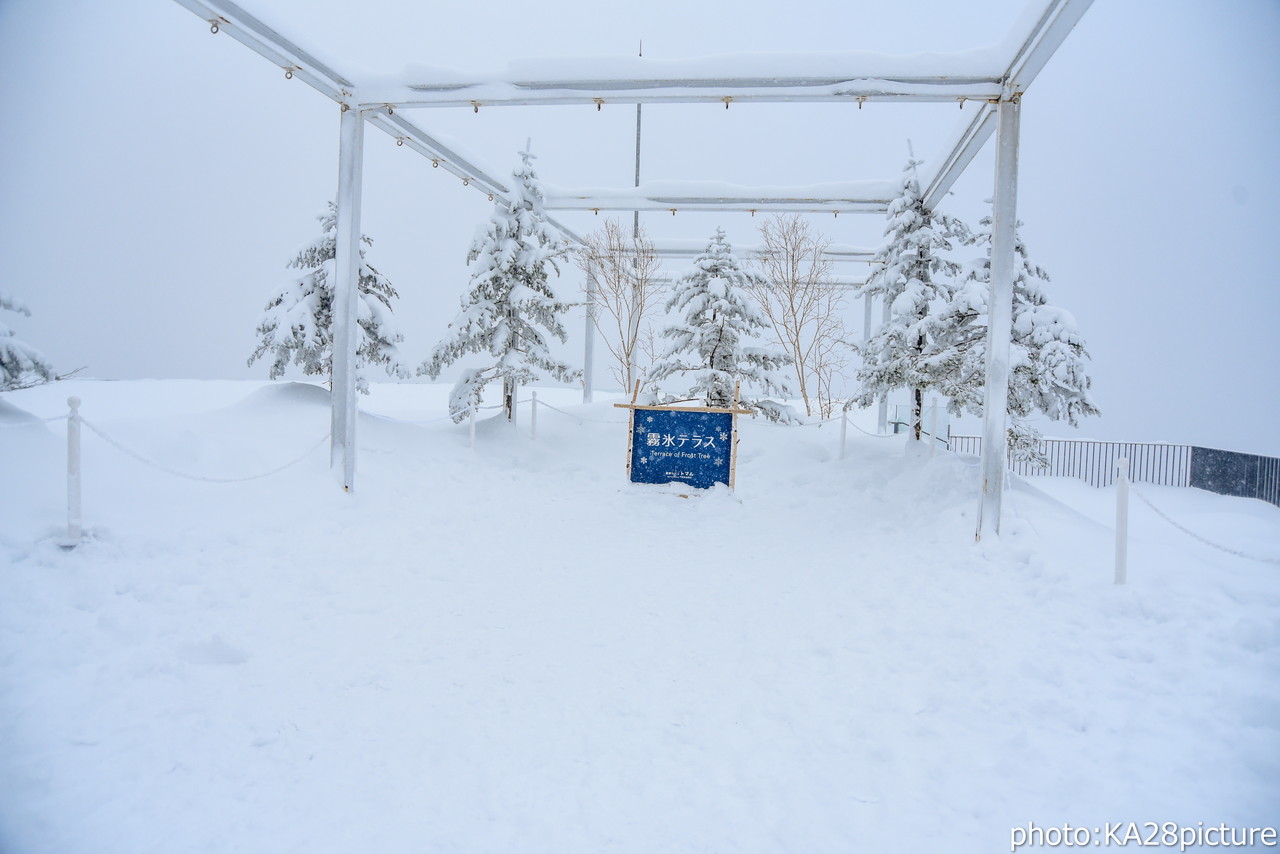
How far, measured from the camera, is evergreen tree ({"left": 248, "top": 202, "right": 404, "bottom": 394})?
35.8 ft

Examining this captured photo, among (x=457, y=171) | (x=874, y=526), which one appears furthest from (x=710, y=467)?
(x=457, y=171)

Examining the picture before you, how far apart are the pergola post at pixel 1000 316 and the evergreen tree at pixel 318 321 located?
8861mm

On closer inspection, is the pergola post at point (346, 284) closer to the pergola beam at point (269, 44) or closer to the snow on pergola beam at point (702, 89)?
the pergola beam at point (269, 44)

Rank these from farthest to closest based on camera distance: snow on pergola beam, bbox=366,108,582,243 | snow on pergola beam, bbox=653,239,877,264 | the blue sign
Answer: snow on pergola beam, bbox=653,239,877,264 → the blue sign → snow on pergola beam, bbox=366,108,582,243

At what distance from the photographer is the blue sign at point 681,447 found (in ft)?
35.3

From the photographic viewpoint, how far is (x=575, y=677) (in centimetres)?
445

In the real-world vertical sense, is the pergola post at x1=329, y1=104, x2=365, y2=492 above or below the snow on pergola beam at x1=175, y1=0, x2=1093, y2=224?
below

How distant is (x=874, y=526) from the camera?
8.30 metres

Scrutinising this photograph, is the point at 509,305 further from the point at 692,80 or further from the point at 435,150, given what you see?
the point at 692,80

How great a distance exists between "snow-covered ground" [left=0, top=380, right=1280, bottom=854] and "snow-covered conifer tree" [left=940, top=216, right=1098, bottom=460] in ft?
8.62

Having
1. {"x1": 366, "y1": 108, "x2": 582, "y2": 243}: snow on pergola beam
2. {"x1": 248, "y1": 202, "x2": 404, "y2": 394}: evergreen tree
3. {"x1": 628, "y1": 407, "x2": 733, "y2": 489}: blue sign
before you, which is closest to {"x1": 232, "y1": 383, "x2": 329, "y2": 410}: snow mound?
{"x1": 248, "y1": 202, "x2": 404, "y2": 394}: evergreen tree

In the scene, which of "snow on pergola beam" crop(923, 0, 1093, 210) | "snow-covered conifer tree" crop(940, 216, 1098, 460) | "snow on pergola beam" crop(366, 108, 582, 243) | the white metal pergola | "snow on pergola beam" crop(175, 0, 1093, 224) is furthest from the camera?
"snow-covered conifer tree" crop(940, 216, 1098, 460)

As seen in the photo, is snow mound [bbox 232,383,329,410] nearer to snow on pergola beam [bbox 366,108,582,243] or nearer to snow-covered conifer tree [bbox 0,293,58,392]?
snow-covered conifer tree [bbox 0,293,58,392]

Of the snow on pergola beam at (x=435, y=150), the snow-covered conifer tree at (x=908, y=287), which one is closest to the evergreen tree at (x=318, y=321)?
the snow on pergola beam at (x=435, y=150)
